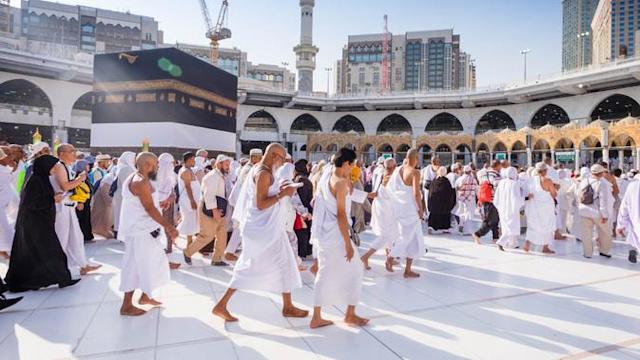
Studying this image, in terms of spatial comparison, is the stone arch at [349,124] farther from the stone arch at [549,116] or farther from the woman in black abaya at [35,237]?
the woman in black abaya at [35,237]

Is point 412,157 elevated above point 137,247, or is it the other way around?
point 412,157

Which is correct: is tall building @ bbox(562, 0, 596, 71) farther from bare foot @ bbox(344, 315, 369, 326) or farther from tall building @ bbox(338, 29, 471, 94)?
bare foot @ bbox(344, 315, 369, 326)

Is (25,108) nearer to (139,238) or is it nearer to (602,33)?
(139,238)

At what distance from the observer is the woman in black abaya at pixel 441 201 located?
762 centimetres

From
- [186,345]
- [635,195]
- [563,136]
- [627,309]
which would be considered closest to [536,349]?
[627,309]

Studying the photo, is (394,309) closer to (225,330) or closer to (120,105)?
(225,330)

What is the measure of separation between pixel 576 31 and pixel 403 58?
74.2 m

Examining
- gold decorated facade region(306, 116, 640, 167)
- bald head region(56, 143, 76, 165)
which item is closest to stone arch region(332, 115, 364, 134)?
gold decorated facade region(306, 116, 640, 167)

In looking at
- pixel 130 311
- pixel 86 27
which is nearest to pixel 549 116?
pixel 130 311

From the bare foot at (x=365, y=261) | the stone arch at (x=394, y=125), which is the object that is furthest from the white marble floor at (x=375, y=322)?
the stone arch at (x=394, y=125)

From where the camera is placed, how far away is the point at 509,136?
25188mm

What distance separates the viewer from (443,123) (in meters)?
38.2

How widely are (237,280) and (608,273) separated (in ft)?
15.0

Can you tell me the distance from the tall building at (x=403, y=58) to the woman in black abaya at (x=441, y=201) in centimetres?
7874
